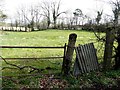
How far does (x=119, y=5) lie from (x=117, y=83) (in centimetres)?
494

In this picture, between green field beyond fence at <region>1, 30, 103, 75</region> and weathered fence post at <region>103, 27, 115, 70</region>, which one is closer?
weathered fence post at <region>103, 27, 115, 70</region>

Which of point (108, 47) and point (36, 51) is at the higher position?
point (108, 47)

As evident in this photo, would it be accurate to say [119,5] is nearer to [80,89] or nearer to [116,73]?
[116,73]

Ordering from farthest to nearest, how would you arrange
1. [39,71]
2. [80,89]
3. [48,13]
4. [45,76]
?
[48,13] < [39,71] < [45,76] < [80,89]

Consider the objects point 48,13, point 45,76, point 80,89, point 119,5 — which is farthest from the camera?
point 48,13

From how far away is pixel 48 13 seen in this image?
7712 centimetres

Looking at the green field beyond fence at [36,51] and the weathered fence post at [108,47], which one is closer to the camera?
the weathered fence post at [108,47]

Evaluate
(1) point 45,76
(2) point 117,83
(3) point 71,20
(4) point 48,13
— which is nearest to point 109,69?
(2) point 117,83

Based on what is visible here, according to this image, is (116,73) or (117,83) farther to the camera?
(116,73)

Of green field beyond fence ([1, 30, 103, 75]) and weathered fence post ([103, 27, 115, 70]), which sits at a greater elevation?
weathered fence post ([103, 27, 115, 70])

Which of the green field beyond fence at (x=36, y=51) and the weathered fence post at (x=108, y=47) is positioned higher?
the weathered fence post at (x=108, y=47)

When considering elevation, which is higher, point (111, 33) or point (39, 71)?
point (111, 33)

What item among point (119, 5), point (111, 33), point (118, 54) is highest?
point (119, 5)

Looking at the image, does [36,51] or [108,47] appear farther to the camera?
[36,51]
